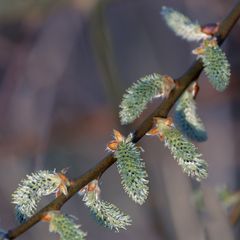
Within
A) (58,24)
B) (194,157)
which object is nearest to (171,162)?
(58,24)

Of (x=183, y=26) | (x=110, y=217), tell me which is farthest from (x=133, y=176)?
(x=183, y=26)

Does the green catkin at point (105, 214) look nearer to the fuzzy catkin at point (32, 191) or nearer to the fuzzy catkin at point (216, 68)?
the fuzzy catkin at point (32, 191)

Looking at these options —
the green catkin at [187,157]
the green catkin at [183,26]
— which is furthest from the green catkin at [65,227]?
the green catkin at [183,26]

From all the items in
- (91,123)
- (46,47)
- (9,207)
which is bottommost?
(9,207)

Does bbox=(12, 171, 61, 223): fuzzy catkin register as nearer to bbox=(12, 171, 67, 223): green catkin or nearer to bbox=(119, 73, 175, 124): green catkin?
bbox=(12, 171, 67, 223): green catkin

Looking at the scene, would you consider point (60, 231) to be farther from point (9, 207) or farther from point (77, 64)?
point (77, 64)

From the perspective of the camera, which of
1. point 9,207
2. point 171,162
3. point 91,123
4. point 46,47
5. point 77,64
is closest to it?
point 171,162
